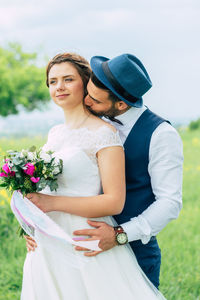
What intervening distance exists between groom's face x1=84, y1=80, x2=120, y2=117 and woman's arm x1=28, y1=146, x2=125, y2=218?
0.26 m

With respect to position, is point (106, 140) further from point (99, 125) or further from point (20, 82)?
point (20, 82)

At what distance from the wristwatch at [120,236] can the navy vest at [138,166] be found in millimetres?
172

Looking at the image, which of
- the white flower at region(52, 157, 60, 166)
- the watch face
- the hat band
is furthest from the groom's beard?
the watch face

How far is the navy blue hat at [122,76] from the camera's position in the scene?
7.75 ft

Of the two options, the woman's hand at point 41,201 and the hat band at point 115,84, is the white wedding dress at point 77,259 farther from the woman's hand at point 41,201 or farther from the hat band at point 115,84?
the hat band at point 115,84

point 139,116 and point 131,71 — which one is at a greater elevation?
point 131,71

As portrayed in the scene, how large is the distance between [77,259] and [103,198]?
1.24ft

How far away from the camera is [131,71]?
2.38 m

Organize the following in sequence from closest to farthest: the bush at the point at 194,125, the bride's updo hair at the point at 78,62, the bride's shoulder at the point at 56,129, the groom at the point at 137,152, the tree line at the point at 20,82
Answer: the groom at the point at 137,152, the bride's updo hair at the point at 78,62, the bride's shoulder at the point at 56,129, the bush at the point at 194,125, the tree line at the point at 20,82

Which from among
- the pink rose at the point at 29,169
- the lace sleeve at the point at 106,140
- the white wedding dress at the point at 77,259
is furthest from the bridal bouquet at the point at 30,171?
the lace sleeve at the point at 106,140

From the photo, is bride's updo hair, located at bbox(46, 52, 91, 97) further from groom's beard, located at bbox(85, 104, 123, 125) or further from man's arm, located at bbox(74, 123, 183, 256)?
man's arm, located at bbox(74, 123, 183, 256)

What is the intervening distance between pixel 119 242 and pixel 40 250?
0.44 meters

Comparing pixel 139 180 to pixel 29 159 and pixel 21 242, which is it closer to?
pixel 29 159

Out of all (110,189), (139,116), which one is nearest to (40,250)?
(110,189)
